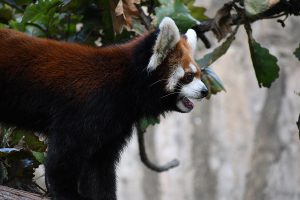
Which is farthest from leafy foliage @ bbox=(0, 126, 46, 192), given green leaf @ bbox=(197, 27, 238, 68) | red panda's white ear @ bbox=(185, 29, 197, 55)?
green leaf @ bbox=(197, 27, 238, 68)

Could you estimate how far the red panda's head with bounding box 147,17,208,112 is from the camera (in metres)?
4.12

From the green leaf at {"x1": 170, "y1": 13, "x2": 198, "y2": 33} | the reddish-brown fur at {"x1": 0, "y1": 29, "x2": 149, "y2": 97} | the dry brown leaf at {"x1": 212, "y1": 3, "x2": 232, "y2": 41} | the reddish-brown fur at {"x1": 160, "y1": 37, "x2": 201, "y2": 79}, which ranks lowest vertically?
the dry brown leaf at {"x1": 212, "y1": 3, "x2": 232, "y2": 41}

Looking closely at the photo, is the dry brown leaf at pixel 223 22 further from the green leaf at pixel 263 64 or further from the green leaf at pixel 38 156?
the green leaf at pixel 38 156

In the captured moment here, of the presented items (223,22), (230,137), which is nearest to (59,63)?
(223,22)

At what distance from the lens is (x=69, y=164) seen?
3955 millimetres

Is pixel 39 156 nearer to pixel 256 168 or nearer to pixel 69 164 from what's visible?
pixel 69 164

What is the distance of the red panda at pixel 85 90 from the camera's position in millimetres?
3965

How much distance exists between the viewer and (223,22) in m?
5.15

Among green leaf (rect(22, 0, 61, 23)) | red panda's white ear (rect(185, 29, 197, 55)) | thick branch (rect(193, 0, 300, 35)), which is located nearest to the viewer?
red panda's white ear (rect(185, 29, 197, 55))

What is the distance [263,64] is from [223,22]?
0.42m

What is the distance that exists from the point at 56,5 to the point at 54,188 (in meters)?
1.40

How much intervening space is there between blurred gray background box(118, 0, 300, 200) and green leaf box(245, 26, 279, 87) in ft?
17.3

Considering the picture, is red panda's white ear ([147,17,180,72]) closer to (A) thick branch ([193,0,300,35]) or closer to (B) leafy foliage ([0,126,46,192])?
(B) leafy foliage ([0,126,46,192])

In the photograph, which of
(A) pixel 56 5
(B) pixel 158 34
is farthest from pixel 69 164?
(A) pixel 56 5
